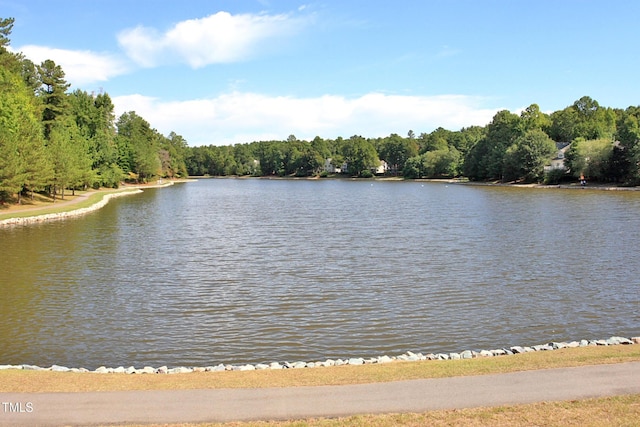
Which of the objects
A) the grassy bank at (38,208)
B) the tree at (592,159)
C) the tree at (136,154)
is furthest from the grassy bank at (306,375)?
the tree at (136,154)

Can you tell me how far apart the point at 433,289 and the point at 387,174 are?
593ft

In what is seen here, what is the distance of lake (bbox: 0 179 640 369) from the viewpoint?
14461 mm

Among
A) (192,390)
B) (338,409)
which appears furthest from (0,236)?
(338,409)

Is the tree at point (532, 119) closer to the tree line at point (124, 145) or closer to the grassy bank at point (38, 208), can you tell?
the tree line at point (124, 145)

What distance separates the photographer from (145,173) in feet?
394

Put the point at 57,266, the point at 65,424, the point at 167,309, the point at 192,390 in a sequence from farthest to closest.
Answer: the point at 57,266 → the point at 167,309 → the point at 192,390 → the point at 65,424

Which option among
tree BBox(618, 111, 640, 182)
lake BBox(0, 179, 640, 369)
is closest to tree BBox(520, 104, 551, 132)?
tree BBox(618, 111, 640, 182)

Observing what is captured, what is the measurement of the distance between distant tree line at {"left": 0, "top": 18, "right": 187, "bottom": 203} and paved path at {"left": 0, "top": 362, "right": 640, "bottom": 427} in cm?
4297

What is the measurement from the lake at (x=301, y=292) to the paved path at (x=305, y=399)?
4.49 meters

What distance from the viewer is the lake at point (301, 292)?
14461mm

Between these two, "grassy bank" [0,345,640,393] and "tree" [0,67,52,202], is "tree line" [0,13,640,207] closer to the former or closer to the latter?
"tree" [0,67,52,202]

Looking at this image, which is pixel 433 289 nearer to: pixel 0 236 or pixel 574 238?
pixel 574 238

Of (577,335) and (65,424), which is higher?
(65,424)

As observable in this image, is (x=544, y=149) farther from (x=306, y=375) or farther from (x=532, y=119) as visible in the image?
(x=306, y=375)
